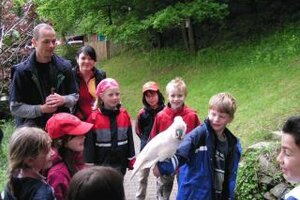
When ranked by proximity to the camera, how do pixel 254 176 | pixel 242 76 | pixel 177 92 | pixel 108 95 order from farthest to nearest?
pixel 242 76 < pixel 254 176 < pixel 177 92 < pixel 108 95

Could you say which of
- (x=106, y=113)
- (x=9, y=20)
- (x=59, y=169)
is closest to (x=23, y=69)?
(x=106, y=113)

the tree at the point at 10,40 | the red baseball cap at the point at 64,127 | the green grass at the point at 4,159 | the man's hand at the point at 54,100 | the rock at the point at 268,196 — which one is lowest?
the rock at the point at 268,196

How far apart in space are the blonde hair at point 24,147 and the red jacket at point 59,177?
34 cm

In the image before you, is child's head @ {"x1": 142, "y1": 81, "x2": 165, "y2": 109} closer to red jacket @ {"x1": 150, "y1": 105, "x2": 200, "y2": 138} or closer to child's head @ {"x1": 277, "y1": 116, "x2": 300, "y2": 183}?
red jacket @ {"x1": 150, "y1": 105, "x2": 200, "y2": 138}

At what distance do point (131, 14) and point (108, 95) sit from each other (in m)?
13.7

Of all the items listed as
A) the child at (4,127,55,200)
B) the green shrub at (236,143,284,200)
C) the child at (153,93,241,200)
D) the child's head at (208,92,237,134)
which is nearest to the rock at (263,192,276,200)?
the green shrub at (236,143,284,200)

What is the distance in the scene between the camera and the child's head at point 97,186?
7.70 feet

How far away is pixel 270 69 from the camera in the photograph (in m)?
13.5

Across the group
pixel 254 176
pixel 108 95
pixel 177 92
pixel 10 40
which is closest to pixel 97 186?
pixel 108 95

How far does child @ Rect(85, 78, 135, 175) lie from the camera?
489 centimetres

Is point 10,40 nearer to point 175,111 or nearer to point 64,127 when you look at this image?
point 175,111

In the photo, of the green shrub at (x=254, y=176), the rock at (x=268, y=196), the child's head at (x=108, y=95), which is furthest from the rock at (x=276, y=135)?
the child's head at (x=108, y=95)

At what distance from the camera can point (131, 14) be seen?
18234 millimetres

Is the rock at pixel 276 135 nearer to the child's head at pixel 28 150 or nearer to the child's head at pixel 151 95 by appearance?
the child's head at pixel 151 95
